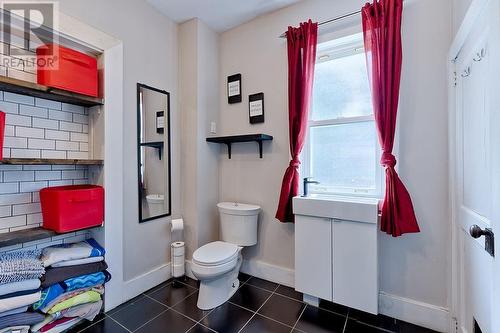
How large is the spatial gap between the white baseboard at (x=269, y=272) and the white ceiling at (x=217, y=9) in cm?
261

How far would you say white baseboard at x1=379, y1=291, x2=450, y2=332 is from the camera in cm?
163

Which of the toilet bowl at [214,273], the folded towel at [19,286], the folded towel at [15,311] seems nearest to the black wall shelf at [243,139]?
the toilet bowl at [214,273]

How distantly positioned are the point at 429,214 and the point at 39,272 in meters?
2.65

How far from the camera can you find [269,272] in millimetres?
2395

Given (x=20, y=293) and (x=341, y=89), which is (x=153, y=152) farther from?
(x=341, y=89)

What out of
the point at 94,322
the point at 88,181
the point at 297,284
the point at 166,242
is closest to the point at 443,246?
→ the point at 297,284

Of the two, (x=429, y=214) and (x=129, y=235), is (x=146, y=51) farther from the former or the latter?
A: (x=429, y=214)

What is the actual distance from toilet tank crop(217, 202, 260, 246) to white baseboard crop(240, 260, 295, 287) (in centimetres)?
31

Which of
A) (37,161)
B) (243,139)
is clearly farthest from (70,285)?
(243,139)

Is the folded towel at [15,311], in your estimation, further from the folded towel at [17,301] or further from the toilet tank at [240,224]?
the toilet tank at [240,224]

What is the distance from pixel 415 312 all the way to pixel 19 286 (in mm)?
2630

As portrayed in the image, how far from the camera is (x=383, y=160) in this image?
5.71 ft

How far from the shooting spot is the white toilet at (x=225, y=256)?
1.89 meters

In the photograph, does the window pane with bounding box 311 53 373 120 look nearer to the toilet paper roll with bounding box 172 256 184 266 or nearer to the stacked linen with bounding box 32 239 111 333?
the toilet paper roll with bounding box 172 256 184 266
